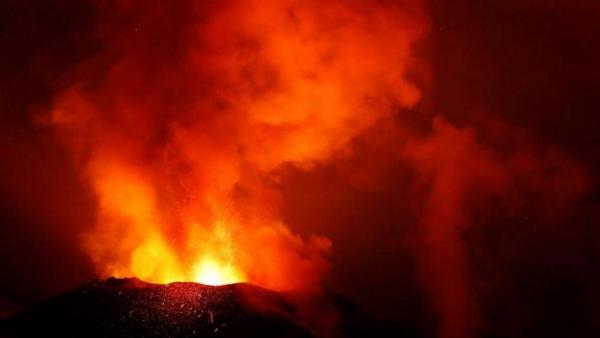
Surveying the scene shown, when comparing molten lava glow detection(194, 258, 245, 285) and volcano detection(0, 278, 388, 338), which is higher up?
molten lava glow detection(194, 258, 245, 285)

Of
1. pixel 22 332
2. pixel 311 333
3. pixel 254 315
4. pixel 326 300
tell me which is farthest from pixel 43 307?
pixel 326 300

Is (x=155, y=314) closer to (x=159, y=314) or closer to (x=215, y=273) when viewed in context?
(x=159, y=314)

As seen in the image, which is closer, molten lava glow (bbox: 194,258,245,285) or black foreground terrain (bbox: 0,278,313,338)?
black foreground terrain (bbox: 0,278,313,338)

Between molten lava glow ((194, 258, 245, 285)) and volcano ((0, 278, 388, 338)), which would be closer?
volcano ((0, 278, 388, 338))

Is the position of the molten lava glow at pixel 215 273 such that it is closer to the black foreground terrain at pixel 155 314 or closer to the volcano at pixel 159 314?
the volcano at pixel 159 314

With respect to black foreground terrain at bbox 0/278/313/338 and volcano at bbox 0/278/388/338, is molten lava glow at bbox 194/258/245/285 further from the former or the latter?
black foreground terrain at bbox 0/278/313/338

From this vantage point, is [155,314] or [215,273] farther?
[215,273]

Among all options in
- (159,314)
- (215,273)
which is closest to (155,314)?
(159,314)

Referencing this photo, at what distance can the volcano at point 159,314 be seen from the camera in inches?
787

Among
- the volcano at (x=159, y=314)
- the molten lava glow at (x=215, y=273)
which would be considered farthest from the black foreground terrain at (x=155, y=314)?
the molten lava glow at (x=215, y=273)

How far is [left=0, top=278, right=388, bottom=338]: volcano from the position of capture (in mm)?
20000

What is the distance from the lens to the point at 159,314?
21.2 m

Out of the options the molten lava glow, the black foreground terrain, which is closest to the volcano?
the black foreground terrain

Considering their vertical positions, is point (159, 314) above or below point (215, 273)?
below
